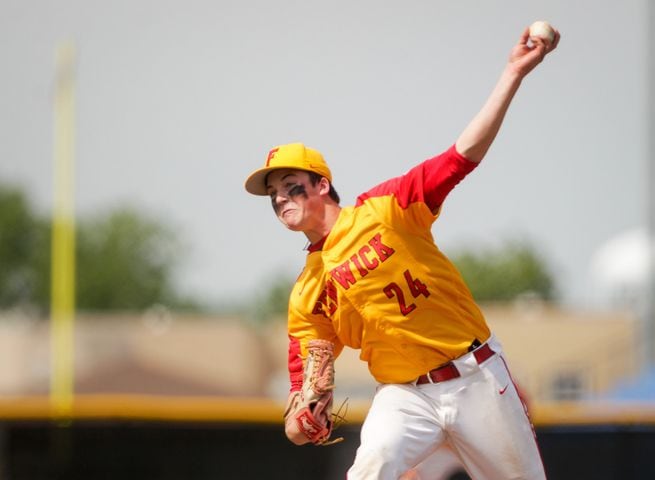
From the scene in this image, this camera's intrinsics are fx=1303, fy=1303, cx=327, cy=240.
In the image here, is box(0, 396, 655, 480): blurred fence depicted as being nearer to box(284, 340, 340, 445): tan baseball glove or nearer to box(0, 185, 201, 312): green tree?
box(284, 340, 340, 445): tan baseball glove

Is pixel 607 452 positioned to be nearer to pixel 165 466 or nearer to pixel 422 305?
pixel 165 466

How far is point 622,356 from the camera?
39.5 meters

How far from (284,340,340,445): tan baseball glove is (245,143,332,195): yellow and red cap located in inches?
26.9

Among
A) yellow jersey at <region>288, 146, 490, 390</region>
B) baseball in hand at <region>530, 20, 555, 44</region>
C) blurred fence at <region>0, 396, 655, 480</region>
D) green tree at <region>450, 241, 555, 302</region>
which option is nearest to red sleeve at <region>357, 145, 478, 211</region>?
yellow jersey at <region>288, 146, 490, 390</region>

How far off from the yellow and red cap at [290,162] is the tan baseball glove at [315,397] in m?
0.68

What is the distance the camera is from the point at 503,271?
57.4m

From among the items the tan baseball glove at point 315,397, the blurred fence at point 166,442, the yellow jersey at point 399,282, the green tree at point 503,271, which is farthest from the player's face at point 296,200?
the green tree at point 503,271

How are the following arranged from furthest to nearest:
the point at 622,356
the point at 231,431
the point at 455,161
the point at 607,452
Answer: the point at 622,356 → the point at 231,431 → the point at 607,452 → the point at 455,161

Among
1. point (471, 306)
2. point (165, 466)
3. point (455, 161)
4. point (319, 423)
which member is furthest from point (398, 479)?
point (165, 466)

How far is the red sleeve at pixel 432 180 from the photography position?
4855 millimetres

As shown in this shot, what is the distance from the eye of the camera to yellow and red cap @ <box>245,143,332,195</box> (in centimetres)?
515

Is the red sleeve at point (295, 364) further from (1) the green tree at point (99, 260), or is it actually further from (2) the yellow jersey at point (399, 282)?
(1) the green tree at point (99, 260)

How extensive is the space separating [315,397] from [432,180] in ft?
3.32

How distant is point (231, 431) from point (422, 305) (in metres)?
5.55
